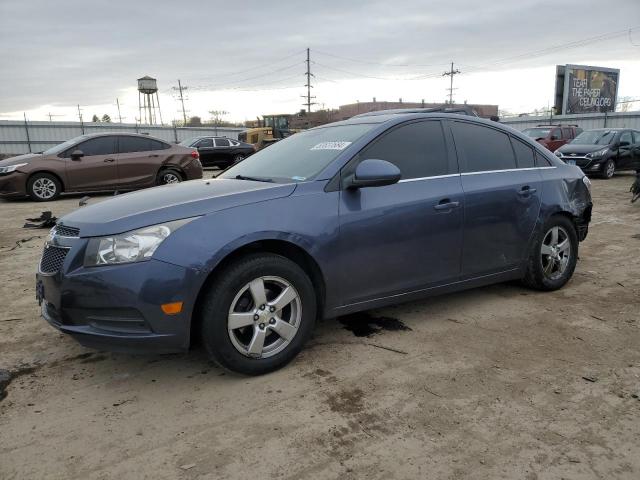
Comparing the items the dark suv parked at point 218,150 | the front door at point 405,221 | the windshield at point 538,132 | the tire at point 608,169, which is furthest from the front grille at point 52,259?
the windshield at point 538,132

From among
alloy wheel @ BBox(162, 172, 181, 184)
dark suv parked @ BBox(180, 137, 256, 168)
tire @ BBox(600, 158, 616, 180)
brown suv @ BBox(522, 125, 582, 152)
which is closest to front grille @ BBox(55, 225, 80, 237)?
alloy wheel @ BBox(162, 172, 181, 184)

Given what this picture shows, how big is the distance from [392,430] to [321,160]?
6.10 feet

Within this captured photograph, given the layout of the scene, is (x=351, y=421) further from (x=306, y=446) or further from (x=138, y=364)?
(x=138, y=364)

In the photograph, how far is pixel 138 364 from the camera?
331 cm

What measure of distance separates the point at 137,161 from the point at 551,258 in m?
9.67

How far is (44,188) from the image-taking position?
11.1m

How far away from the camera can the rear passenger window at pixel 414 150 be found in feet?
11.9

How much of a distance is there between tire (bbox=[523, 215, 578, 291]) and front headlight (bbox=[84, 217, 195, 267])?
10.4 feet

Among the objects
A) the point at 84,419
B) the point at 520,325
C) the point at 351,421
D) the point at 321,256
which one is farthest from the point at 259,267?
the point at 520,325

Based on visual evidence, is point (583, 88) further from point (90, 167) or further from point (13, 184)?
point (13, 184)

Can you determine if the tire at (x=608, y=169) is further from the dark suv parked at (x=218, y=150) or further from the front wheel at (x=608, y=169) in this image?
the dark suv parked at (x=218, y=150)

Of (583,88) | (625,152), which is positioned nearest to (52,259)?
(625,152)

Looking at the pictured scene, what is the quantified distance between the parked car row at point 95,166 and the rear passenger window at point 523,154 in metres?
9.29

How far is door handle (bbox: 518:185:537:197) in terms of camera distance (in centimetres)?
423
